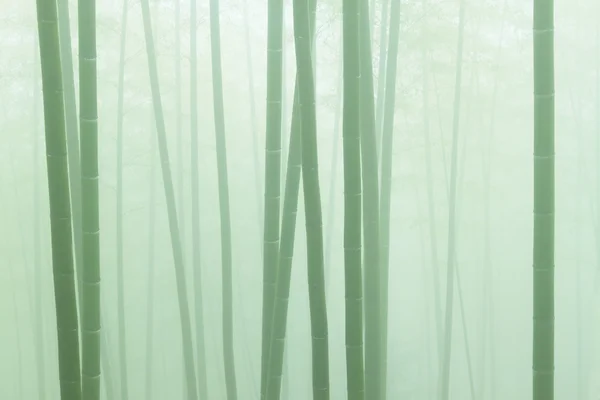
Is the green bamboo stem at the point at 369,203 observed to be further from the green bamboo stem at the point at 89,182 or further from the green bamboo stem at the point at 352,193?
the green bamboo stem at the point at 89,182

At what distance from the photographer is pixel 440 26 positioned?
3.64m

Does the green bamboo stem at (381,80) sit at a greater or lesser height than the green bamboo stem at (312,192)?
greater

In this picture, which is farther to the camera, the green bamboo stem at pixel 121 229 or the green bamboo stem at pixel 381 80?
the green bamboo stem at pixel 121 229

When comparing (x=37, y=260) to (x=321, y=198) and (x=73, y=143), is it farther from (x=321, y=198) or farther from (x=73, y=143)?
(x=73, y=143)

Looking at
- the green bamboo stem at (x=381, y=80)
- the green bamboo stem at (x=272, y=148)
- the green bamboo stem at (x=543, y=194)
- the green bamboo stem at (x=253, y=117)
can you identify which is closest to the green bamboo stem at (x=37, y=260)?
the green bamboo stem at (x=253, y=117)

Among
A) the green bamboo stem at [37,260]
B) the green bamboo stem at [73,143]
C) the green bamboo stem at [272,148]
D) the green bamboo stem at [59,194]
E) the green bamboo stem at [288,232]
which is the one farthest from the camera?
the green bamboo stem at [37,260]

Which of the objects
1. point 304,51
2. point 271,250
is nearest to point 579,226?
point 271,250

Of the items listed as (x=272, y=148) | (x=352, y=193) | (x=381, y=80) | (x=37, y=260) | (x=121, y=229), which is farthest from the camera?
(x=37, y=260)

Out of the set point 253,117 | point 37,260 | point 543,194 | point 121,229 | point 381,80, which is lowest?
point 37,260

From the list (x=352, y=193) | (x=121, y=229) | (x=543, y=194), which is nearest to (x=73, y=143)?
(x=352, y=193)

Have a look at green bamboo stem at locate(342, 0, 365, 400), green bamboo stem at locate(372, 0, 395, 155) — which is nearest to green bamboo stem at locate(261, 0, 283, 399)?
green bamboo stem at locate(342, 0, 365, 400)

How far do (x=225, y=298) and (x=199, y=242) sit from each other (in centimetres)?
83

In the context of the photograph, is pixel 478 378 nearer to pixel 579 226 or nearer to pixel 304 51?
pixel 579 226

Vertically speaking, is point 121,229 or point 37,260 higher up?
point 121,229
